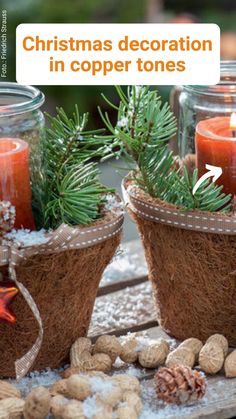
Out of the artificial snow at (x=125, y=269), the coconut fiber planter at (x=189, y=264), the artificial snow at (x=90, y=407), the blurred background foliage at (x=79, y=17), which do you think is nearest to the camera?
the artificial snow at (x=90, y=407)

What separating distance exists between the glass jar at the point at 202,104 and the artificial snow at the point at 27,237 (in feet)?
0.80

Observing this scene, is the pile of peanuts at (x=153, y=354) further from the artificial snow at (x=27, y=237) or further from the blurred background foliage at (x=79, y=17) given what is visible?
the blurred background foliage at (x=79, y=17)

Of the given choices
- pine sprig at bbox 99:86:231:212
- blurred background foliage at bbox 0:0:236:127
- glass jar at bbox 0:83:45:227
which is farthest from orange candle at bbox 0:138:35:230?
blurred background foliage at bbox 0:0:236:127

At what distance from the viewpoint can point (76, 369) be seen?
0.98 m

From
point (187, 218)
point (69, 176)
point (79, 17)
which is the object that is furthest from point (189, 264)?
point (79, 17)

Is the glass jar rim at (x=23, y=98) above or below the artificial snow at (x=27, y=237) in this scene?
above

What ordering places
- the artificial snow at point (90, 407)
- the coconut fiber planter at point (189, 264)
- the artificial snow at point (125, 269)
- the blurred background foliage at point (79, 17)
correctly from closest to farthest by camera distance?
1. the artificial snow at point (90, 407)
2. the coconut fiber planter at point (189, 264)
3. the artificial snow at point (125, 269)
4. the blurred background foliage at point (79, 17)

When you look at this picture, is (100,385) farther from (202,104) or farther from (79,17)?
(79,17)

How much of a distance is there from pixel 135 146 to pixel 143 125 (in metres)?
0.02

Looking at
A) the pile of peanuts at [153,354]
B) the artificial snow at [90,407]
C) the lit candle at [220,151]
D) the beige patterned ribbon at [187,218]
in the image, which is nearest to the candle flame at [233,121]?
the lit candle at [220,151]

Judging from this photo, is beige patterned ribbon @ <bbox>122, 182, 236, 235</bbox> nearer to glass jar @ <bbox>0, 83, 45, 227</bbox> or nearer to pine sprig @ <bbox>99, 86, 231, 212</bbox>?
pine sprig @ <bbox>99, 86, 231, 212</bbox>

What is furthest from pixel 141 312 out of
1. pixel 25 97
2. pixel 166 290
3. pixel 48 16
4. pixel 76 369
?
pixel 48 16

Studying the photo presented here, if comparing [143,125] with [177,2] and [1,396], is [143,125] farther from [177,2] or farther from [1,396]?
[177,2]

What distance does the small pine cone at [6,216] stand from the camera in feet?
3.06
